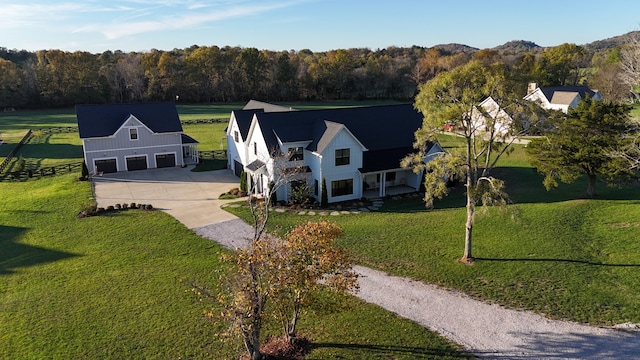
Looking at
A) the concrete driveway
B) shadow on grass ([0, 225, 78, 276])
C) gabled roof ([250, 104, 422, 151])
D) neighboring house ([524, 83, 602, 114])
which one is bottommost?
shadow on grass ([0, 225, 78, 276])

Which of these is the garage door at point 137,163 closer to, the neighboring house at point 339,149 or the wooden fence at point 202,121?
the neighboring house at point 339,149

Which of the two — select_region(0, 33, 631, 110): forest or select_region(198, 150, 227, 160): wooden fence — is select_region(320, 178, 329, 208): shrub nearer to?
select_region(198, 150, 227, 160): wooden fence

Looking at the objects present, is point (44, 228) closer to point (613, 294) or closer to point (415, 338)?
point (415, 338)

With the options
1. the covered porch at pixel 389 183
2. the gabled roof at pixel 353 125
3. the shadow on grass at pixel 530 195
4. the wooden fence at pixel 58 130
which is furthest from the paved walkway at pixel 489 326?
the wooden fence at pixel 58 130

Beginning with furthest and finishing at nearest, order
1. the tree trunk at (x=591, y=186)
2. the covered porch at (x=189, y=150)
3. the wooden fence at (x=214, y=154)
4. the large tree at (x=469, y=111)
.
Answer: the wooden fence at (x=214, y=154) < the covered porch at (x=189, y=150) < the tree trunk at (x=591, y=186) < the large tree at (x=469, y=111)

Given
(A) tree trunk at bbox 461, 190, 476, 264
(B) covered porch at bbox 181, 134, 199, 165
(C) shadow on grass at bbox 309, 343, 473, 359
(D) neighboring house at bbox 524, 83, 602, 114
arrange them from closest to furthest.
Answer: (C) shadow on grass at bbox 309, 343, 473, 359 → (A) tree trunk at bbox 461, 190, 476, 264 → (B) covered porch at bbox 181, 134, 199, 165 → (D) neighboring house at bbox 524, 83, 602, 114

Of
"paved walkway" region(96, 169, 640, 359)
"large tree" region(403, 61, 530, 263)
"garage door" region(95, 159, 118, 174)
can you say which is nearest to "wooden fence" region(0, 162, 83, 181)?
"garage door" region(95, 159, 118, 174)
